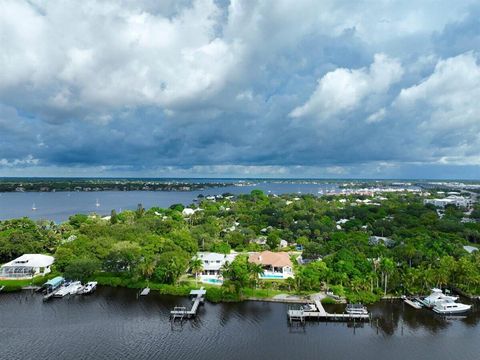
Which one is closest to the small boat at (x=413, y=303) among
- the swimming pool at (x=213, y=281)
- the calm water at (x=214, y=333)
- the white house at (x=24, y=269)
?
the calm water at (x=214, y=333)

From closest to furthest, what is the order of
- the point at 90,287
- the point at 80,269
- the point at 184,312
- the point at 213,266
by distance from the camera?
the point at 184,312 → the point at 90,287 → the point at 80,269 → the point at 213,266

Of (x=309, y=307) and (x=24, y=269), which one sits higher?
(x=24, y=269)

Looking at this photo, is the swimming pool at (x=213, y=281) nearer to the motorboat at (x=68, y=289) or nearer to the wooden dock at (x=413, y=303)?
the motorboat at (x=68, y=289)

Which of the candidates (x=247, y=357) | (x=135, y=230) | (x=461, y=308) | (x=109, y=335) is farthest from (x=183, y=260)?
(x=461, y=308)

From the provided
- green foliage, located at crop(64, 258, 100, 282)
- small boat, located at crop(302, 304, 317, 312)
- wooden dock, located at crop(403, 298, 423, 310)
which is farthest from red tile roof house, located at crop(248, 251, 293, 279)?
green foliage, located at crop(64, 258, 100, 282)

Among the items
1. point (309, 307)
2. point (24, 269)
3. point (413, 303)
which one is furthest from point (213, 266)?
point (413, 303)

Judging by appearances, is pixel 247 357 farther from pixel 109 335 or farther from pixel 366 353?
pixel 109 335

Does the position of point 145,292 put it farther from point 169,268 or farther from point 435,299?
point 435,299
